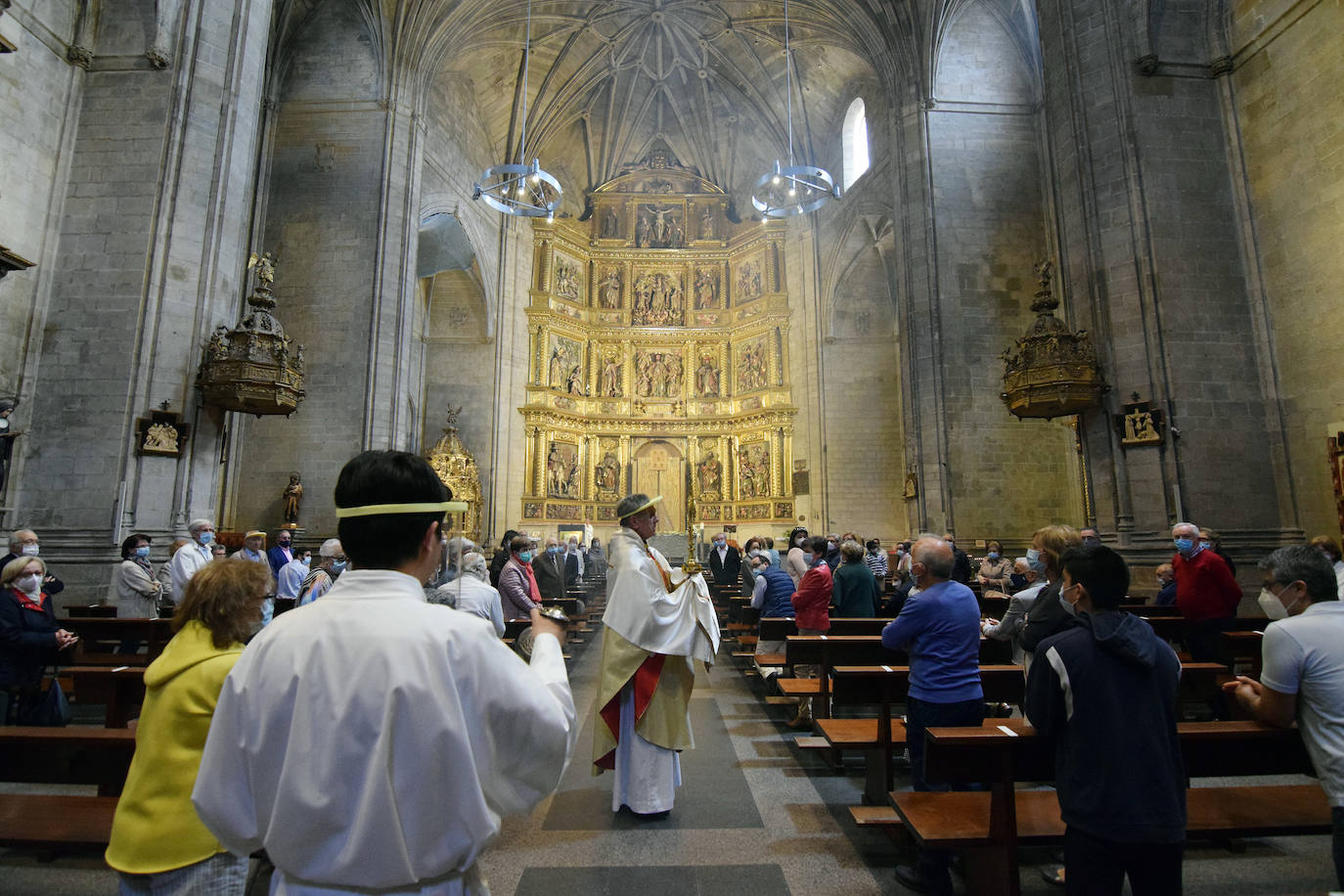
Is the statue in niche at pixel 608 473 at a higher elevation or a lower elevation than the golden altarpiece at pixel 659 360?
lower

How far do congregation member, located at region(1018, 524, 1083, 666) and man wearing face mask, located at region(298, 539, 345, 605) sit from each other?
174 inches

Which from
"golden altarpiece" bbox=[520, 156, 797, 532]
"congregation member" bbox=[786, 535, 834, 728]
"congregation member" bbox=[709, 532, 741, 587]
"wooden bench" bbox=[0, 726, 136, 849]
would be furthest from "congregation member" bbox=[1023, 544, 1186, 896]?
"golden altarpiece" bbox=[520, 156, 797, 532]

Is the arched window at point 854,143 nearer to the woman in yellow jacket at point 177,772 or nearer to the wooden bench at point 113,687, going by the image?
the wooden bench at point 113,687

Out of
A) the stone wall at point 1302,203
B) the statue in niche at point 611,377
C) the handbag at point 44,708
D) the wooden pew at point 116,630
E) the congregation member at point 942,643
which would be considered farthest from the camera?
the statue in niche at point 611,377

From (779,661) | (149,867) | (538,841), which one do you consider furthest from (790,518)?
(149,867)

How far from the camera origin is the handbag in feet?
15.3

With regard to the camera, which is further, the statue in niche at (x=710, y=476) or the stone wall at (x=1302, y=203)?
the statue in niche at (x=710, y=476)

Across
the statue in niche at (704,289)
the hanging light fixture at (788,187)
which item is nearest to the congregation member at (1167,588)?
the hanging light fixture at (788,187)

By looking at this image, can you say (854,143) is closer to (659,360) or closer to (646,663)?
(659,360)

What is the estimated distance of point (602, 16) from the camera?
22.2 meters

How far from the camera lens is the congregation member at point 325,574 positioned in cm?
563

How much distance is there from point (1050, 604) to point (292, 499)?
13950mm

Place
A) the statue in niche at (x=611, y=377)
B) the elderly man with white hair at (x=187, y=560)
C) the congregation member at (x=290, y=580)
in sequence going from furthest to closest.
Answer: the statue in niche at (x=611, y=377) < the congregation member at (x=290, y=580) < the elderly man with white hair at (x=187, y=560)

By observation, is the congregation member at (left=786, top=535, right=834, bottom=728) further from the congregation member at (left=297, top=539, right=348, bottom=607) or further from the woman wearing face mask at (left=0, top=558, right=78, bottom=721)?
the woman wearing face mask at (left=0, top=558, right=78, bottom=721)
